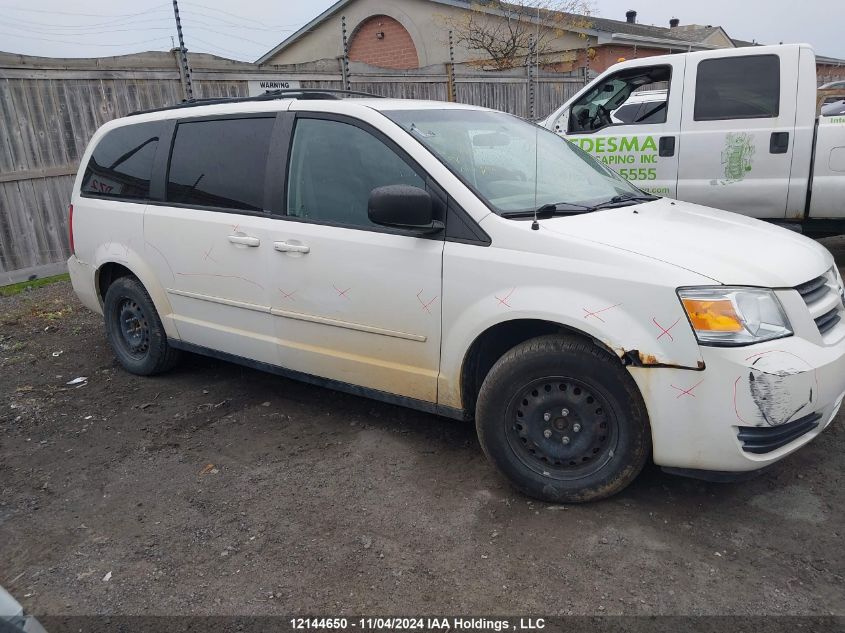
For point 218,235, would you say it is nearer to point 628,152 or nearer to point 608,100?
point 628,152

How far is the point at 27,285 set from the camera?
26.6 feet

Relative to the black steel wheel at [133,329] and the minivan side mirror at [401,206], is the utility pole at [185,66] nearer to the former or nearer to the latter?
the black steel wheel at [133,329]

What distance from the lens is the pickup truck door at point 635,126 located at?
7109 mm

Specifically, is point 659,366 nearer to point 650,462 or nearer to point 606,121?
Result: point 650,462

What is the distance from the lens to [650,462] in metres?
3.54

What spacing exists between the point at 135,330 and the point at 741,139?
5.80 metres

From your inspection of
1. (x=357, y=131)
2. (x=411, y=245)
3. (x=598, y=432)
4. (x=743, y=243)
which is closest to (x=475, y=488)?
(x=598, y=432)

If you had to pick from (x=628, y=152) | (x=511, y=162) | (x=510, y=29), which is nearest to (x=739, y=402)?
(x=511, y=162)

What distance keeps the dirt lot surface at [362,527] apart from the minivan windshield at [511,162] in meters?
1.41

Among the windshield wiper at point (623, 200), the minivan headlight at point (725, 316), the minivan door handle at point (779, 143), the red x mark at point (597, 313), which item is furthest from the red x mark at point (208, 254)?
the minivan door handle at point (779, 143)

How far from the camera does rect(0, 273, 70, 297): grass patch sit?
7846mm

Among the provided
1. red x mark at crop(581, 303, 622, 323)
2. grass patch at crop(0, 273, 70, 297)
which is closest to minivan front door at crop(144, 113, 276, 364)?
red x mark at crop(581, 303, 622, 323)

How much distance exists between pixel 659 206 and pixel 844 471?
165 cm

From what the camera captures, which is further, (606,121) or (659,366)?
(606,121)
